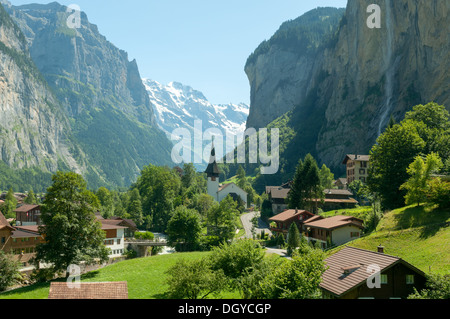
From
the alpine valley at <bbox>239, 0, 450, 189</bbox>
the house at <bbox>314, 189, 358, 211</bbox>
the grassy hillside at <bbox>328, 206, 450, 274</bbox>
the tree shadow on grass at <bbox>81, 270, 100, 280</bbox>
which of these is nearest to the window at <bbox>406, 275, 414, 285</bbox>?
the grassy hillside at <bbox>328, 206, 450, 274</bbox>

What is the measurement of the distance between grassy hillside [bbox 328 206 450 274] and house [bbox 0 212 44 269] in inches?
2029

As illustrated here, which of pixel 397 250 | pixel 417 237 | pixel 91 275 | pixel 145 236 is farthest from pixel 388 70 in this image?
pixel 91 275

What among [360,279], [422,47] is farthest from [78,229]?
[422,47]

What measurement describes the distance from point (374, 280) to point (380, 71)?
476 feet

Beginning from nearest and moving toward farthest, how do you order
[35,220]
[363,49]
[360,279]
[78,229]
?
[360,279] → [78,229] → [35,220] → [363,49]

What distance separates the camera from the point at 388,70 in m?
148

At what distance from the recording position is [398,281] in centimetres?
2556

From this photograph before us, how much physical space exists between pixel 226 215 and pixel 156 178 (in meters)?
28.0

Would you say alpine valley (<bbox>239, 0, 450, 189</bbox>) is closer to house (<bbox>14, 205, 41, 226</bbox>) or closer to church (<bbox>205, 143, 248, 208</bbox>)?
church (<bbox>205, 143, 248, 208</bbox>)

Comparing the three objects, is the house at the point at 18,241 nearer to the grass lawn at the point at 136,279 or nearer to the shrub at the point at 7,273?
the shrub at the point at 7,273

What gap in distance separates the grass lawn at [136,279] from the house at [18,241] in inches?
697

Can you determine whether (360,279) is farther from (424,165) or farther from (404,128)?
(404,128)

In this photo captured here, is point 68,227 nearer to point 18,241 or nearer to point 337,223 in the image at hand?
point 18,241
